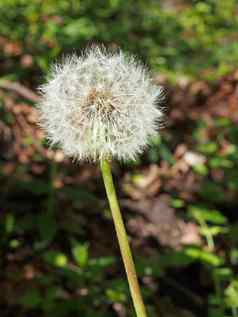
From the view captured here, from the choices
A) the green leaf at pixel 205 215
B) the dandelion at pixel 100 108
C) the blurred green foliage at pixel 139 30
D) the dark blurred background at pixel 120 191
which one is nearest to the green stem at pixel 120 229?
the dandelion at pixel 100 108

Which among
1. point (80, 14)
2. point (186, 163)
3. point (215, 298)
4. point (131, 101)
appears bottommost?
point (215, 298)

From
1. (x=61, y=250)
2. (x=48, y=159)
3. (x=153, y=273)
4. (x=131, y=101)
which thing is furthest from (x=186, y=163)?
(x=131, y=101)

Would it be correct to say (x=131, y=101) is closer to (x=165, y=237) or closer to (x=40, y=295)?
(x=40, y=295)

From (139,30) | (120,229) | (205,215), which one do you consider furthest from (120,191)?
(139,30)

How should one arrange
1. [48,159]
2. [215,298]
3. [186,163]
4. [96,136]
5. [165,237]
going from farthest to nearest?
[186,163] < [48,159] < [165,237] < [215,298] < [96,136]

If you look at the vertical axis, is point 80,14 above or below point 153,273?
above

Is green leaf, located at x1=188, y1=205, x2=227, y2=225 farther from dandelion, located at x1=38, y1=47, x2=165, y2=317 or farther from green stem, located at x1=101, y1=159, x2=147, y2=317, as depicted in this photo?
green stem, located at x1=101, y1=159, x2=147, y2=317

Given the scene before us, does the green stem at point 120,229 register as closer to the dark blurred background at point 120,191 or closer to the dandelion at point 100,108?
the dandelion at point 100,108

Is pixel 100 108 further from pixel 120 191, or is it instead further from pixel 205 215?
pixel 120 191
